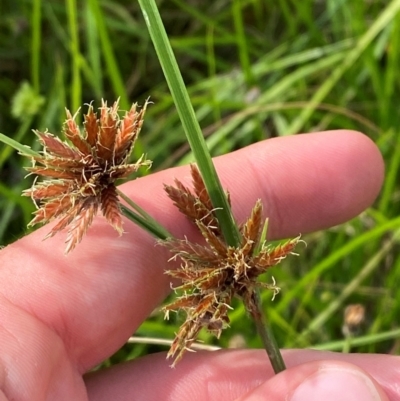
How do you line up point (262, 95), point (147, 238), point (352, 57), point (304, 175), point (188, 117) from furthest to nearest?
point (262, 95) → point (352, 57) → point (304, 175) → point (147, 238) → point (188, 117)

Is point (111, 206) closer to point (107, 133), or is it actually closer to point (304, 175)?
point (107, 133)

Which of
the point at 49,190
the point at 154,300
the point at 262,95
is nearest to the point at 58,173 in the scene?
the point at 49,190

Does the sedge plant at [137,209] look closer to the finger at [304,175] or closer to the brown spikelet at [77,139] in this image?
the brown spikelet at [77,139]

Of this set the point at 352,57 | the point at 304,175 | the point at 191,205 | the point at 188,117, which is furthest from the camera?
the point at 352,57

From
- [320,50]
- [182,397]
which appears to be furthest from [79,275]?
[320,50]

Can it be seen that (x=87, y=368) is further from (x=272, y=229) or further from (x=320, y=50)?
(x=320, y=50)

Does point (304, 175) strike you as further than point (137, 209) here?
Yes
